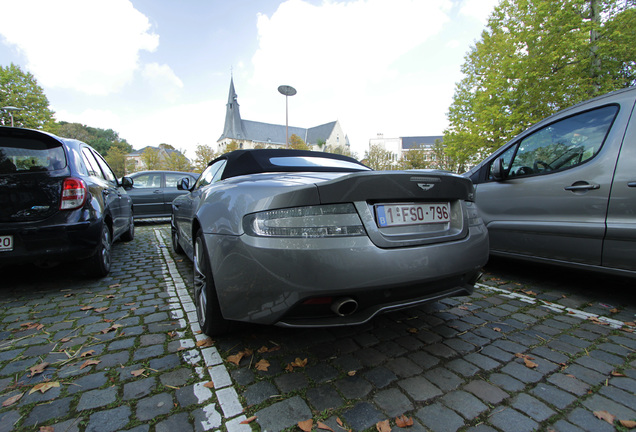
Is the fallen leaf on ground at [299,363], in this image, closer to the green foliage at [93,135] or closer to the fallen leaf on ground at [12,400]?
the fallen leaf on ground at [12,400]

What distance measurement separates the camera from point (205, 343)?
227 cm

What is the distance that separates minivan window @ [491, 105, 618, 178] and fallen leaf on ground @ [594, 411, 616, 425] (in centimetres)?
231

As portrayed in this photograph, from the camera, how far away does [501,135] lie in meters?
14.5

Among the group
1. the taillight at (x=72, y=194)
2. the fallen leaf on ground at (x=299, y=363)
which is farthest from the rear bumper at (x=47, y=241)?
the fallen leaf on ground at (x=299, y=363)

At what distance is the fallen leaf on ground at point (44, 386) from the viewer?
174cm

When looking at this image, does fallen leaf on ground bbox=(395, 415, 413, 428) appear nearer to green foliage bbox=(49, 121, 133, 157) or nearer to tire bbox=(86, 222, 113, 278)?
tire bbox=(86, 222, 113, 278)

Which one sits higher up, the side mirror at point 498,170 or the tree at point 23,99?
the tree at point 23,99

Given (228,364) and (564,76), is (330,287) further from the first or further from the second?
(564,76)

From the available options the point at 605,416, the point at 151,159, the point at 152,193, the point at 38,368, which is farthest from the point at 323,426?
the point at 151,159

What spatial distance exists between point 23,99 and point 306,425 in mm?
42302

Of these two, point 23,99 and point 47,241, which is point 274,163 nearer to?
point 47,241

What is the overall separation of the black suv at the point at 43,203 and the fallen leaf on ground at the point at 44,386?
6.05 feet

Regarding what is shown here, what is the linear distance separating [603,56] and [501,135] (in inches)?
171

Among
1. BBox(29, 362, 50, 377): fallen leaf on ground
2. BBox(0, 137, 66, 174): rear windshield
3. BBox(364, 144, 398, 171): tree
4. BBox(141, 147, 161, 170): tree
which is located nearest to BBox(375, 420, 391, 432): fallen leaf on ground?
BBox(29, 362, 50, 377): fallen leaf on ground
